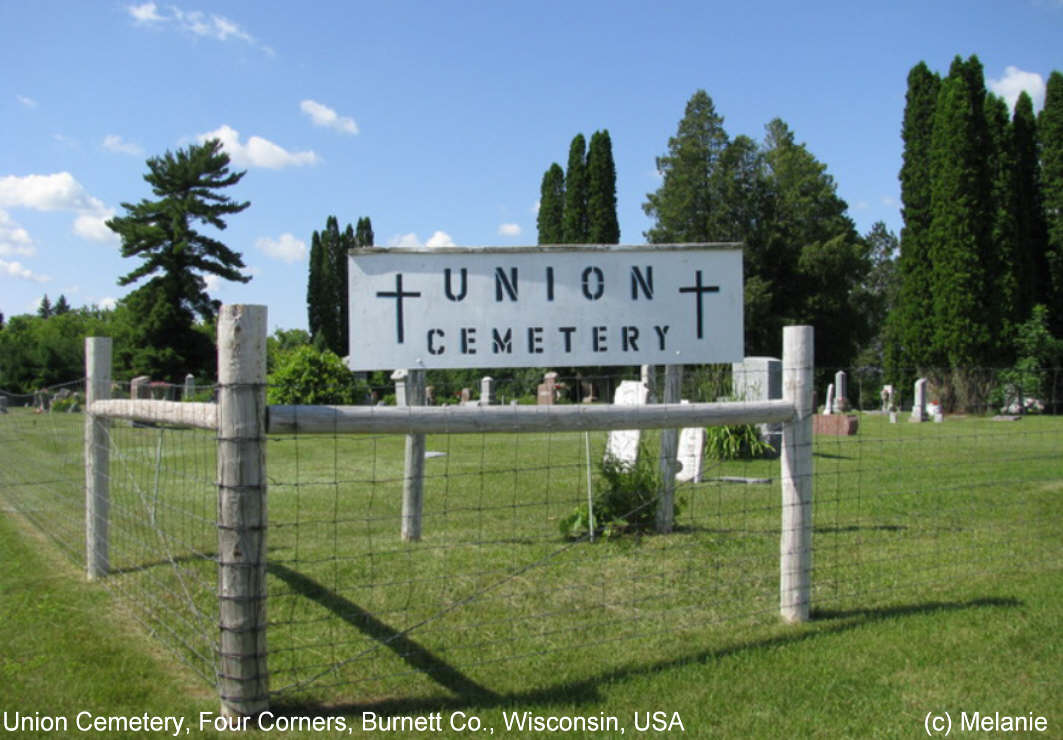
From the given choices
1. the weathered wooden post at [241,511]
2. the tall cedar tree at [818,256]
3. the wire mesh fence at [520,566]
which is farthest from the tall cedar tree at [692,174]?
the weathered wooden post at [241,511]

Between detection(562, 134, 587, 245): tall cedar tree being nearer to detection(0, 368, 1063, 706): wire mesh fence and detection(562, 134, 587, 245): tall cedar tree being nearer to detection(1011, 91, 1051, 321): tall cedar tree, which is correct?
detection(1011, 91, 1051, 321): tall cedar tree

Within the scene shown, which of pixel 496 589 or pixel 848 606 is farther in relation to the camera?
pixel 496 589

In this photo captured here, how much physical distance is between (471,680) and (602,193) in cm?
3983

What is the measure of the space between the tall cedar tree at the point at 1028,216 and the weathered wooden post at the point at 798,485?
2987 cm

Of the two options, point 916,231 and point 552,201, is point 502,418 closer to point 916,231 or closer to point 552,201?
point 916,231

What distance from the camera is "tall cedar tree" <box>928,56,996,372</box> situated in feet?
97.2

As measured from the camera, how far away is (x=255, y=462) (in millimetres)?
3521

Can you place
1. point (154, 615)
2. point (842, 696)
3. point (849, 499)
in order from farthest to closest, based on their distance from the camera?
point (849, 499)
point (154, 615)
point (842, 696)

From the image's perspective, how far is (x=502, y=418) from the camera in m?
4.14

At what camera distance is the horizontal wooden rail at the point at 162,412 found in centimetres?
389

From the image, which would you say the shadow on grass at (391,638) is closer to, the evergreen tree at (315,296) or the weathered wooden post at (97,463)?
the weathered wooden post at (97,463)

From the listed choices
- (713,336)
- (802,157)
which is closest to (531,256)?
(713,336)

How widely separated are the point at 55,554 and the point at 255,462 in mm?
4491

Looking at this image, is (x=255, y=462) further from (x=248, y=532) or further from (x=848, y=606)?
(x=848, y=606)
